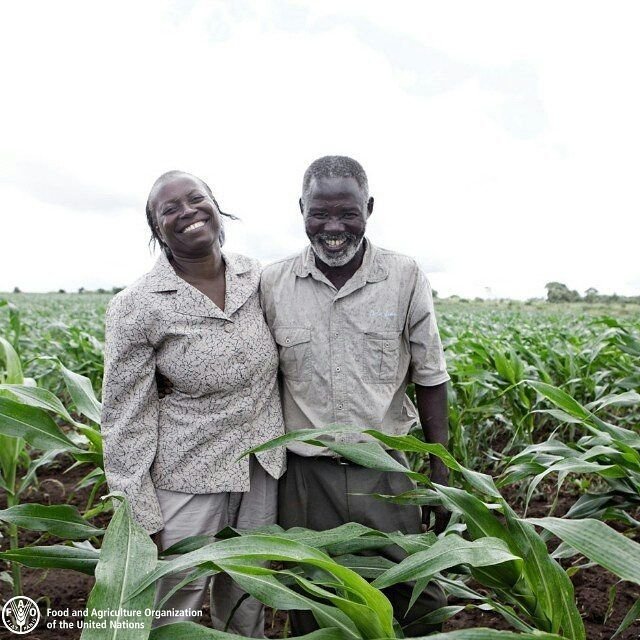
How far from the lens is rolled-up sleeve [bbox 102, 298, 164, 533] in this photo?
174 centimetres

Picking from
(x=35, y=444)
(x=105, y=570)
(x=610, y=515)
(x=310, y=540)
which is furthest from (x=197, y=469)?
(x=610, y=515)

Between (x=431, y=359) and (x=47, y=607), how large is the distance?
191 centimetres

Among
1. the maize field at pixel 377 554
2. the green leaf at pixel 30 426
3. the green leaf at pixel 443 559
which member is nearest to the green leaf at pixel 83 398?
the maize field at pixel 377 554

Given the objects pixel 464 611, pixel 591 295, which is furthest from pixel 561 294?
pixel 464 611

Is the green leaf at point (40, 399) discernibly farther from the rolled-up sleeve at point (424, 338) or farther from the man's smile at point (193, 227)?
the rolled-up sleeve at point (424, 338)

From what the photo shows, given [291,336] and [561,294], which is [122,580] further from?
[561,294]

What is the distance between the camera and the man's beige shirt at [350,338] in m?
1.88

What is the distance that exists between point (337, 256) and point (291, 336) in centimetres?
29

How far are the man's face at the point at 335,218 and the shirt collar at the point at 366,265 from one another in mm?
A: 68

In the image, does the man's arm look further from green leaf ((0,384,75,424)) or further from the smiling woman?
green leaf ((0,384,75,424))

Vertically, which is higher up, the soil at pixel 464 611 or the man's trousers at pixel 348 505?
the man's trousers at pixel 348 505

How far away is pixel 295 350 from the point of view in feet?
6.25

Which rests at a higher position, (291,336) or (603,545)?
(291,336)

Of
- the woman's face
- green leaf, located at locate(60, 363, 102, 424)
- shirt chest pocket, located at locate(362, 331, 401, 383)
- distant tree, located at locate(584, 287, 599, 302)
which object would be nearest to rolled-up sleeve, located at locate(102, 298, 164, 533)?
the woman's face
